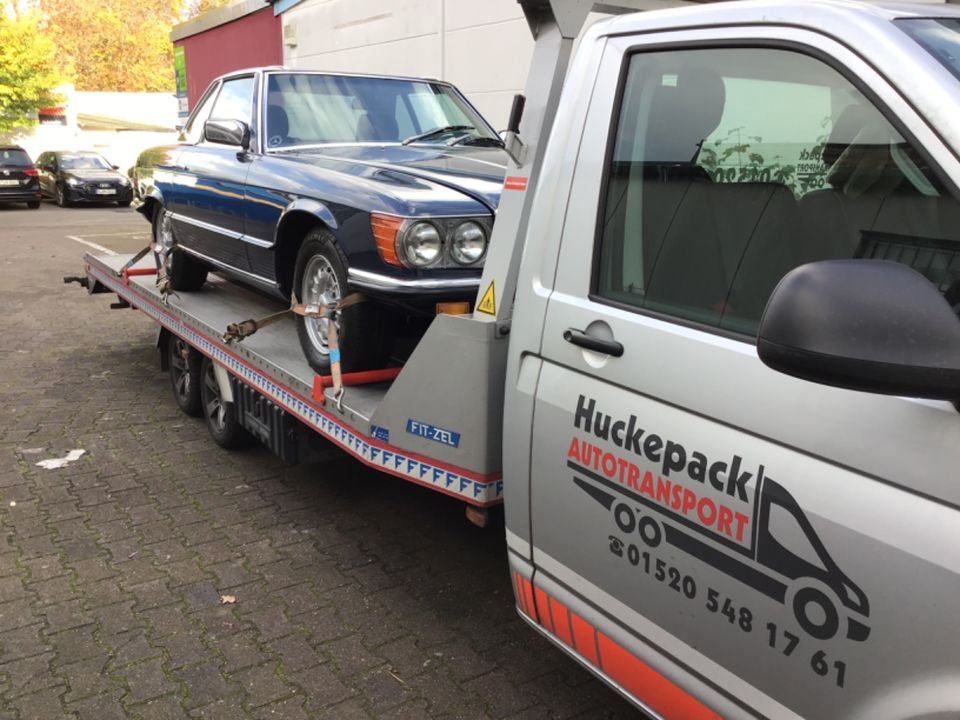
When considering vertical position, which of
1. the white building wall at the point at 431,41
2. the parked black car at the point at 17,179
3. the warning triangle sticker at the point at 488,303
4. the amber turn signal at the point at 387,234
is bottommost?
the parked black car at the point at 17,179

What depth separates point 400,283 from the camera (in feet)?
11.4

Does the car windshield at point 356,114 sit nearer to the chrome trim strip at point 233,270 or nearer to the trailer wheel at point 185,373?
the chrome trim strip at point 233,270

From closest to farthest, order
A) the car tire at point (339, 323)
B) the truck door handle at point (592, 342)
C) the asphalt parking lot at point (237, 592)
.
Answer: the truck door handle at point (592, 342) → the asphalt parking lot at point (237, 592) → the car tire at point (339, 323)

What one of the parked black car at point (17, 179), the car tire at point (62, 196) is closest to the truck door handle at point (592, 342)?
the parked black car at point (17, 179)

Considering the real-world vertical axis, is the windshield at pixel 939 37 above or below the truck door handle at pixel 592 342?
above

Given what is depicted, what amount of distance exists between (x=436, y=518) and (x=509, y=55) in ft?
26.5

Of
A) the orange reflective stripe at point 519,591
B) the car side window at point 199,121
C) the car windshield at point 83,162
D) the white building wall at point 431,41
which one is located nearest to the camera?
the orange reflective stripe at point 519,591

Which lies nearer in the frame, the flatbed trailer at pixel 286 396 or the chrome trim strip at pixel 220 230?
the flatbed trailer at pixel 286 396

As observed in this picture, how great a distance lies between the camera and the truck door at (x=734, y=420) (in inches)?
66.1

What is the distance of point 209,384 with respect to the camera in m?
5.50

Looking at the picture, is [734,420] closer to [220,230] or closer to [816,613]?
[816,613]

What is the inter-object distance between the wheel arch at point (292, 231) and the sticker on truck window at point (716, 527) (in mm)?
2031

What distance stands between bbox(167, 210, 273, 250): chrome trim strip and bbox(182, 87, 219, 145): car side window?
1.80 feet

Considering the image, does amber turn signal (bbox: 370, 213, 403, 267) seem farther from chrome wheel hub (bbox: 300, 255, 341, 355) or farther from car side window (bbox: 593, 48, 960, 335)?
car side window (bbox: 593, 48, 960, 335)
